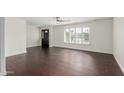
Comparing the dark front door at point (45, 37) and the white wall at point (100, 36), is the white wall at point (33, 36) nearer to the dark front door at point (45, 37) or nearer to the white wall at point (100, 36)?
the dark front door at point (45, 37)

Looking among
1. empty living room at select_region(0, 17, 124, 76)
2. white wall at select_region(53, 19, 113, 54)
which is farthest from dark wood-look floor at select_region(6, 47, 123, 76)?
white wall at select_region(53, 19, 113, 54)

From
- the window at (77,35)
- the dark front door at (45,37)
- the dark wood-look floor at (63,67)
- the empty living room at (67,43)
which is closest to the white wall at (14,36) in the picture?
the empty living room at (67,43)

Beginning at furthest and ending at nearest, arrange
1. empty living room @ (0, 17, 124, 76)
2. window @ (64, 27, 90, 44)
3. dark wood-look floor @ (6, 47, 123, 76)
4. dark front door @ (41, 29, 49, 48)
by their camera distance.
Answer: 1. dark front door @ (41, 29, 49, 48)
2. window @ (64, 27, 90, 44)
3. empty living room @ (0, 17, 124, 76)
4. dark wood-look floor @ (6, 47, 123, 76)

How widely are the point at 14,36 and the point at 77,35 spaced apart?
16.2ft

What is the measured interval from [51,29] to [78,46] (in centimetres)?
367

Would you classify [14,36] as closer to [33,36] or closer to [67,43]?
[67,43]

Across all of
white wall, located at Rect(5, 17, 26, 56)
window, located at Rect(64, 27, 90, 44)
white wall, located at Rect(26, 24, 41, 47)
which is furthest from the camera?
white wall, located at Rect(26, 24, 41, 47)

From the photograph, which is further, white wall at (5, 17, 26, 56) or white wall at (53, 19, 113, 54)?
white wall at (53, 19, 113, 54)

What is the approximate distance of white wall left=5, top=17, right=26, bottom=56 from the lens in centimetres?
579

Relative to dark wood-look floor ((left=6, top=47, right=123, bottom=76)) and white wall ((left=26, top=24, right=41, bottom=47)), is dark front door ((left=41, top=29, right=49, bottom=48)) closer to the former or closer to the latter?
white wall ((left=26, top=24, right=41, bottom=47))

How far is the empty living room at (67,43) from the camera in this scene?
13.5ft

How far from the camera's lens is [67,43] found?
9.69 metres

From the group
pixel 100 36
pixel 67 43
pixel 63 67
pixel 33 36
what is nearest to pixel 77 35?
pixel 67 43
